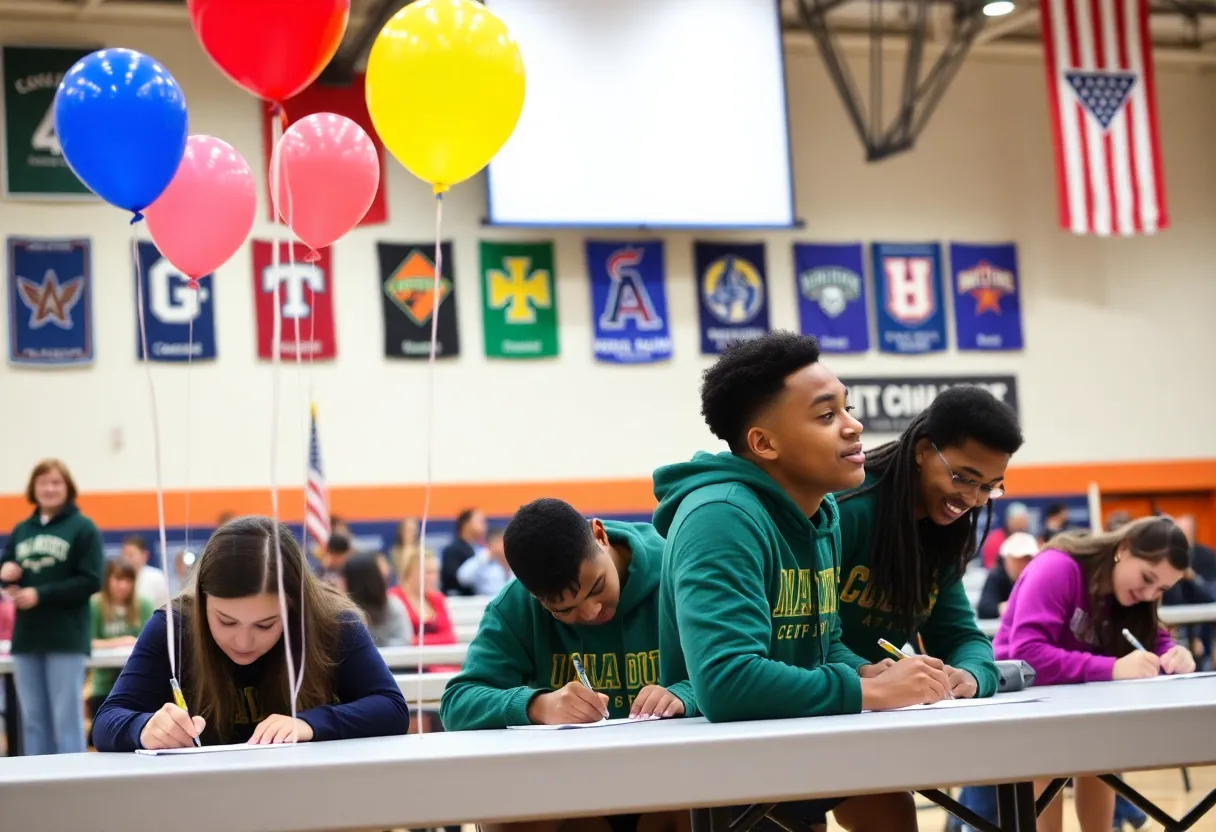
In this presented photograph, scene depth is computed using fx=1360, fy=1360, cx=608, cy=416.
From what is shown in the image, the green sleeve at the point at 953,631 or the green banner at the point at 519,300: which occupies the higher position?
the green banner at the point at 519,300

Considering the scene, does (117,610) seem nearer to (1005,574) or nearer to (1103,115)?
(1005,574)

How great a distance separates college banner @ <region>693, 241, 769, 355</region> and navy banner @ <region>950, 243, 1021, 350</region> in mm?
2004

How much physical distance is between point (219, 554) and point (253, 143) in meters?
9.27

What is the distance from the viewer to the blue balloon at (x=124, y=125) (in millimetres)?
2686

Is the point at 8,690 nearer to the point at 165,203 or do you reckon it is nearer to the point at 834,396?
the point at 165,203

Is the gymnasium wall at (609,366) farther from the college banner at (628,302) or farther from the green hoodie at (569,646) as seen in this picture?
the green hoodie at (569,646)

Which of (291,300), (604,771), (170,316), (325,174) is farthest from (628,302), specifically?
(604,771)

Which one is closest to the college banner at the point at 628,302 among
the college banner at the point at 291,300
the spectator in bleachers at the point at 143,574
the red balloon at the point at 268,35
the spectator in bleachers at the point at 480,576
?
the college banner at the point at 291,300

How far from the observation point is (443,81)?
265 cm

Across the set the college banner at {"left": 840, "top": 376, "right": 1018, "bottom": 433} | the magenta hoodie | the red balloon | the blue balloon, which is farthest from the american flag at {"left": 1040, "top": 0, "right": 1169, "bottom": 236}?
the blue balloon

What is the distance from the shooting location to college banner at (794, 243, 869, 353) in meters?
12.5

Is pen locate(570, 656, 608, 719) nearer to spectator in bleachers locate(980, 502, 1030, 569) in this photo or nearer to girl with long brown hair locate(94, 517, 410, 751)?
girl with long brown hair locate(94, 517, 410, 751)

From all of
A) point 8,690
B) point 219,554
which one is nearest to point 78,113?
point 219,554

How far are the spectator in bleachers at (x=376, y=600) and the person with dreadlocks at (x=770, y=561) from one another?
3.80m
